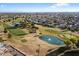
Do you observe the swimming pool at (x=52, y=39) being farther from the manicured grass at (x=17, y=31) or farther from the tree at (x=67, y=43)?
the manicured grass at (x=17, y=31)

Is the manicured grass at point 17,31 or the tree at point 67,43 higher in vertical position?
the manicured grass at point 17,31

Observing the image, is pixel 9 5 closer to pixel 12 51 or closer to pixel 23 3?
pixel 23 3

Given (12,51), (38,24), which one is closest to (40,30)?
(38,24)

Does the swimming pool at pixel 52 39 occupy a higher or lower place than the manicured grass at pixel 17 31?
lower

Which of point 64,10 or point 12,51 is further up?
Answer: point 64,10

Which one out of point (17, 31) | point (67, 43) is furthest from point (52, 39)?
point (17, 31)

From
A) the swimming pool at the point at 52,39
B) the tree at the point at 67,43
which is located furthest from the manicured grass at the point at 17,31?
the tree at the point at 67,43

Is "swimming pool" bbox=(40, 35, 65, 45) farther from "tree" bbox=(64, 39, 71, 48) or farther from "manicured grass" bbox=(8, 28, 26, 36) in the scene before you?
"manicured grass" bbox=(8, 28, 26, 36)

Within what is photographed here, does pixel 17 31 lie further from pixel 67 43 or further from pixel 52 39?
pixel 67 43

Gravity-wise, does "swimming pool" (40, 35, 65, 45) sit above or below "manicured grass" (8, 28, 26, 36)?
below

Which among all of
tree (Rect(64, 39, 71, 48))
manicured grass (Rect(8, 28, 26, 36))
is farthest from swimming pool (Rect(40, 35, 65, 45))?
manicured grass (Rect(8, 28, 26, 36))

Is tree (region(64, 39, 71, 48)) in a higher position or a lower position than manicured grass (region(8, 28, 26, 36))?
lower
